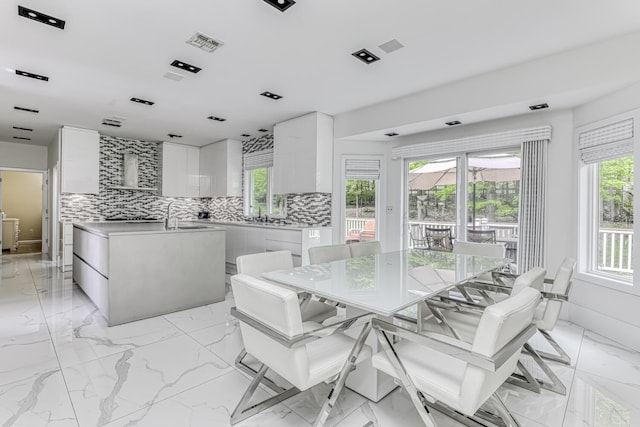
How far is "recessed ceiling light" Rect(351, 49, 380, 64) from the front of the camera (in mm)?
3078

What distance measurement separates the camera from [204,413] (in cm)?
187

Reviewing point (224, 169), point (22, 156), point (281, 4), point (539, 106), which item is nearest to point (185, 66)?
point (281, 4)

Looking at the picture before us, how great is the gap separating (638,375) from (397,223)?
3169 millimetres

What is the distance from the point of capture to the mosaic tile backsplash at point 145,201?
5821 mm

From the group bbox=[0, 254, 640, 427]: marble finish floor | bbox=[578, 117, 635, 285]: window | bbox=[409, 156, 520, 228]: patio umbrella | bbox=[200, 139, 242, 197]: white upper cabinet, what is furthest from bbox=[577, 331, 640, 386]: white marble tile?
bbox=[200, 139, 242, 197]: white upper cabinet

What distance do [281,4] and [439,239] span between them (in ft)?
12.5

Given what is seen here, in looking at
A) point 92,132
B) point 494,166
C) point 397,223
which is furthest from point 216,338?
point 92,132

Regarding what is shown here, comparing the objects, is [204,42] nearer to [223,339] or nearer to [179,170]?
[223,339]

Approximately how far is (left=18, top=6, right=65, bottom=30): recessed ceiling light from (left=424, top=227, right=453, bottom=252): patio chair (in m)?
4.83

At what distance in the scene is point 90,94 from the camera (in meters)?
4.24

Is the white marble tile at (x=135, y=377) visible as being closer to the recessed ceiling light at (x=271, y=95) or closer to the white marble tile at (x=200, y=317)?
the white marble tile at (x=200, y=317)

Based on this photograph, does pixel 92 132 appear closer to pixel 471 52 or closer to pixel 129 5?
pixel 129 5

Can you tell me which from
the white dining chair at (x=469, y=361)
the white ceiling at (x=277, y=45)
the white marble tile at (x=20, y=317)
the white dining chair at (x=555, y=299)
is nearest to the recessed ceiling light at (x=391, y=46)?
the white ceiling at (x=277, y=45)

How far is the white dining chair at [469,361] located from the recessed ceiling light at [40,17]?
3.31 m
